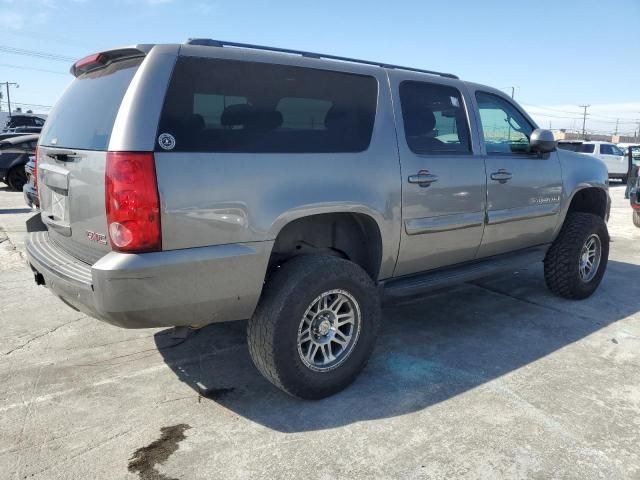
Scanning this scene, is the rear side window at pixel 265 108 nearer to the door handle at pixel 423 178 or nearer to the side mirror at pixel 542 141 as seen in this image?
the door handle at pixel 423 178

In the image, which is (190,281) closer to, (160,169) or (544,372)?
(160,169)

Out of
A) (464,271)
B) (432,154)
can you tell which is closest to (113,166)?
(432,154)

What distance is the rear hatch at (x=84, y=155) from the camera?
2451mm

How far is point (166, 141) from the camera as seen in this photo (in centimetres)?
234

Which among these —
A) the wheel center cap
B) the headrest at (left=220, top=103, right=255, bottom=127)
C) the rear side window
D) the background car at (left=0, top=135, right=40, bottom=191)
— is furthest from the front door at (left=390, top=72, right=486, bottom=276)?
the background car at (left=0, top=135, right=40, bottom=191)

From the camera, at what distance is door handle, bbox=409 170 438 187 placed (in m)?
3.29

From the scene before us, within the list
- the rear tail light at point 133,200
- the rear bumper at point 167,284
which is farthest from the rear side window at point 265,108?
the rear bumper at point 167,284

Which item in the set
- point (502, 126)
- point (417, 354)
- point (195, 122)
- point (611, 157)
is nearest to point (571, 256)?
point (502, 126)

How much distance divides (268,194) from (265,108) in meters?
0.49

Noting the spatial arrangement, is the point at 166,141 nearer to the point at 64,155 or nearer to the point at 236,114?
the point at 236,114

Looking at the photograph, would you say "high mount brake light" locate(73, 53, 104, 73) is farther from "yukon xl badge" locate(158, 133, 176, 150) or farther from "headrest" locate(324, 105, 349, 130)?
"headrest" locate(324, 105, 349, 130)

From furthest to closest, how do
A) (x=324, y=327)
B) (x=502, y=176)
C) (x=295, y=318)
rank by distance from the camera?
(x=502, y=176), (x=324, y=327), (x=295, y=318)

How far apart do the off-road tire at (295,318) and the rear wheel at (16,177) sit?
12074 mm

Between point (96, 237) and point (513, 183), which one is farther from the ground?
point (513, 183)
